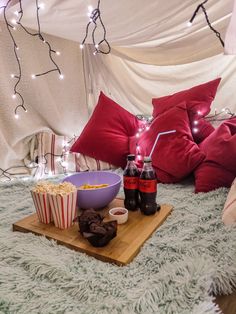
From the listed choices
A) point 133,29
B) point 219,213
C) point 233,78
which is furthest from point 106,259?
point 233,78

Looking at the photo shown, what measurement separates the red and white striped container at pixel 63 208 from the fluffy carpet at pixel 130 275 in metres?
0.08

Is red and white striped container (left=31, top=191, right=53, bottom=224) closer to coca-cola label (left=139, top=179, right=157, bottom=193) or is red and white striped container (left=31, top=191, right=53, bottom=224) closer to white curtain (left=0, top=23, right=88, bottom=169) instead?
coca-cola label (left=139, top=179, right=157, bottom=193)

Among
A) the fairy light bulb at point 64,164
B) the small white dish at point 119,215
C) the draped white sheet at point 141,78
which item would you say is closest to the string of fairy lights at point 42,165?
the fairy light bulb at point 64,164

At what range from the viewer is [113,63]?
7.22 feet

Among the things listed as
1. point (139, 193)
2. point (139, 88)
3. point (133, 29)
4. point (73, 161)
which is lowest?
point (73, 161)

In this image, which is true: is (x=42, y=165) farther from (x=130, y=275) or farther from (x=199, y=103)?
(x=130, y=275)

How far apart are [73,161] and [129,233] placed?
994mm

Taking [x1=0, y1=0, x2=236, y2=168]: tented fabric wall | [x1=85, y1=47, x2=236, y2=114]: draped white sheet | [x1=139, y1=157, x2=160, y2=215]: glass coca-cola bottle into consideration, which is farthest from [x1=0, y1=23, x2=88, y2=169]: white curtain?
[x1=139, y1=157, x2=160, y2=215]: glass coca-cola bottle

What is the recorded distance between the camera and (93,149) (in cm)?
175

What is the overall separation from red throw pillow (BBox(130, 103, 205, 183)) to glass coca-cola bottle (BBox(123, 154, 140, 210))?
1.09 ft

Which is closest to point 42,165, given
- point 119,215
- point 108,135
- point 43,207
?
point 108,135

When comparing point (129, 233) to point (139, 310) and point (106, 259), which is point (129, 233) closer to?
point (106, 259)

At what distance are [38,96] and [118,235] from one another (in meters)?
1.40

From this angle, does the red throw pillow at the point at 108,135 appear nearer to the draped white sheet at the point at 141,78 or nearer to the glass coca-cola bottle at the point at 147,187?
the draped white sheet at the point at 141,78
